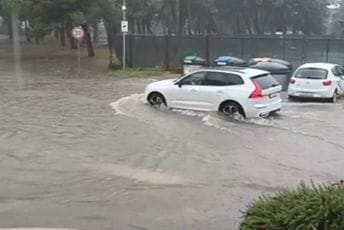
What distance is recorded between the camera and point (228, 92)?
17797mm

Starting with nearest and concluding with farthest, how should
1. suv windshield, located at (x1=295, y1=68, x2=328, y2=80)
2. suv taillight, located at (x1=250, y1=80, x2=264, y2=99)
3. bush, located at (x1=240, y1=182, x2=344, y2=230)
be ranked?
bush, located at (x1=240, y1=182, x2=344, y2=230), suv taillight, located at (x1=250, y1=80, x2=264, y2=99), suv windshield, located at (x1=295, y1=68, x2=328, y2=80)

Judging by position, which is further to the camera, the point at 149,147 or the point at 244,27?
the point at 244,27

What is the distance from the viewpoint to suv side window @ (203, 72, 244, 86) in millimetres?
17828

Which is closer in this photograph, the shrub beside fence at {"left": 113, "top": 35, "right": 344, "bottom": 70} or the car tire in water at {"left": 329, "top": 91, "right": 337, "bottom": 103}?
the car tire in water at {"left": 329, "top": 91, "right": 337, "bottom": 103}

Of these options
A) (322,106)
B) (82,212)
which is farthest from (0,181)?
(322,106)

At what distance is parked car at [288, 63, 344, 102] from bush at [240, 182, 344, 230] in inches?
697

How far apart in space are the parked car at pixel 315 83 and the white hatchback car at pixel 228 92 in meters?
4.26

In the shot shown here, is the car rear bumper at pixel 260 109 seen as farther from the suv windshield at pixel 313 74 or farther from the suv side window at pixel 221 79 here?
the suv windshield at pixel 313 74

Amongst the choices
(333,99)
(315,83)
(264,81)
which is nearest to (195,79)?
(264,81)

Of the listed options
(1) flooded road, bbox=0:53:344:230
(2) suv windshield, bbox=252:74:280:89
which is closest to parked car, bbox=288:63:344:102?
(1) flooded road, bbox=0:53:344:230

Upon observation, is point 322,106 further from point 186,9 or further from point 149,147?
point 186,9

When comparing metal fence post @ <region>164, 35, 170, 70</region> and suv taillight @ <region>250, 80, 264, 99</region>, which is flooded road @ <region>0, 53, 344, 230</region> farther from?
metal fence post @ <region>164, 35, 170, 70</region>

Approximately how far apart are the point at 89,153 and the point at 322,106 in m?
11.4

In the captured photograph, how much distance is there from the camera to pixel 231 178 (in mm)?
10406
